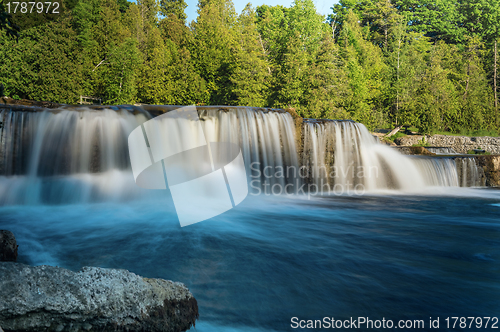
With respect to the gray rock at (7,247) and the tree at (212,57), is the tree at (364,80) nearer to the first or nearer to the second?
the tree at (212,57)

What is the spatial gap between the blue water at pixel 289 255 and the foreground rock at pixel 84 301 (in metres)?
0.73

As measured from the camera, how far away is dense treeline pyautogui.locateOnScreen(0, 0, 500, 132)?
2702 cm

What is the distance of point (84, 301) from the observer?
310 cm

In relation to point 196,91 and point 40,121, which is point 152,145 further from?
point 196,91

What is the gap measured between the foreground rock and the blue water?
73cm

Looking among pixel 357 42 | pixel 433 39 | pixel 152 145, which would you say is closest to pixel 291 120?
pixel 152 145

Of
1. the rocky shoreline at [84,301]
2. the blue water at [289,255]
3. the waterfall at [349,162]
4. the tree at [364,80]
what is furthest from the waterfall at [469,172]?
the rocky shoreline at [84,301]

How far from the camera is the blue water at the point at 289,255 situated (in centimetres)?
458

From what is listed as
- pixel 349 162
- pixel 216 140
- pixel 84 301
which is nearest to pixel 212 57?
pixel 349 162

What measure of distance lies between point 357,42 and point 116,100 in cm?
3384

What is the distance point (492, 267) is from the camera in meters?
6.18

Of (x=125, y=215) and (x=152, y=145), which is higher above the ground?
(x=152, y=145)

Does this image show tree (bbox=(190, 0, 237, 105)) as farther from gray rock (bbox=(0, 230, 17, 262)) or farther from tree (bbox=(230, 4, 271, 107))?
gray rock (bbox=(0, 230, 17, 262))

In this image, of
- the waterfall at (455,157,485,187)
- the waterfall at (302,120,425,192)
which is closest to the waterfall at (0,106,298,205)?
the waterfall at (302,120,425,192)
